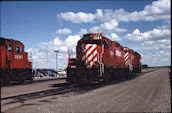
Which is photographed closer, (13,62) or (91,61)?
(91,61)

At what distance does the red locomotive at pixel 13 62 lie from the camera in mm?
15125

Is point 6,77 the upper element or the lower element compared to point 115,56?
lower

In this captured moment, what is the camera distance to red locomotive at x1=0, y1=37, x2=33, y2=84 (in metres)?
15.1

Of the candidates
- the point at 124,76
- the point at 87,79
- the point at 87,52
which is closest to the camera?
the point at 87,79

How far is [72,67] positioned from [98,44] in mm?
2805

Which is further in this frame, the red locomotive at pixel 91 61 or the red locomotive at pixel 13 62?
the red locomotive at pixel 13 62

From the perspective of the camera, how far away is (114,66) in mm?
16797

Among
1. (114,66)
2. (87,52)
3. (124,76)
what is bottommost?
(124,76)

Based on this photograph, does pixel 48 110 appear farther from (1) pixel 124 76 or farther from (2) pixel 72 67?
(1) pixel 124 76

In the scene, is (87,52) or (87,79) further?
(87,52)

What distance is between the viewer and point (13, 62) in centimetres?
1598

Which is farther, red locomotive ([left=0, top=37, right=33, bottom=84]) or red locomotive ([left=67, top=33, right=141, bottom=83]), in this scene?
red locomotive ([left=0, top=37, right=33, bottom=84])

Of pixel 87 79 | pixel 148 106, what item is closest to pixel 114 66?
pixel 87 79

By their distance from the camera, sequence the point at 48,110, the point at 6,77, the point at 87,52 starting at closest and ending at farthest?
the point at 48,110 < the point at 87,52 < the point at 6,77
